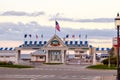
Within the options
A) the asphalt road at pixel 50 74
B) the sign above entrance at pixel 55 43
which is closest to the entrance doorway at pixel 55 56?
the sign above entrance at pixel 55 43

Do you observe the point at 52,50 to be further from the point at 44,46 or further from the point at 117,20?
the point at 117,20

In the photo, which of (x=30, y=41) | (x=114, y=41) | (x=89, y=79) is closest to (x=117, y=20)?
(x=114, y=41)

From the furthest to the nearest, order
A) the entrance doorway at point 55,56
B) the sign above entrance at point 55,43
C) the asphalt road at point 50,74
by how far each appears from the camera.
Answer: the entrance doorway at point 55,56, the sign above entrance at point 55,43, the asphalt road at point 50,74

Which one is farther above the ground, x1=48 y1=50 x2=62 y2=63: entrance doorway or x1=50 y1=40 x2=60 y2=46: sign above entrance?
x1=50 y1=40 x2=60 y2=46: sign above entrance

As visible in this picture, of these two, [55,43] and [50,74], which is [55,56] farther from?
[50,74]

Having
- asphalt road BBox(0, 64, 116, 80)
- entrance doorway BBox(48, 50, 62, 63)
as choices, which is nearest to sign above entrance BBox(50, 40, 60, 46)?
entrance doorway BBox(48, 50, 62, 63)

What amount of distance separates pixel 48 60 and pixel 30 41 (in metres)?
7.35

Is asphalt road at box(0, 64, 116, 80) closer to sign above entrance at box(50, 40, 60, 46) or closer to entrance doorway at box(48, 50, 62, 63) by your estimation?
sign above entrance at box(50, 40, 60, 46)

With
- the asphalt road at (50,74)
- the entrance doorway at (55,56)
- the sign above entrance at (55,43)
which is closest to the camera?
the asphalt road at (50,74)

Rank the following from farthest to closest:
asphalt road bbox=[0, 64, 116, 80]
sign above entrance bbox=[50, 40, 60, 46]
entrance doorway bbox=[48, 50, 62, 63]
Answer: entrance doorway bbox=[48, 50, 62, 63]
sign above entrance bbox=[50, 40, 60, 46]
asphalt road bbox=[0, 64, 116, 80]

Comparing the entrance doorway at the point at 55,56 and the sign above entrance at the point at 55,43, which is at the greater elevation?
the sign above entrance at the point at 55,43

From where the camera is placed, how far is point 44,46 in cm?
A: 9950

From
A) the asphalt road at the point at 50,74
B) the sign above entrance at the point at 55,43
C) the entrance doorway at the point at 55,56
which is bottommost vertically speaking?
the asphalt road at the point at 50,74

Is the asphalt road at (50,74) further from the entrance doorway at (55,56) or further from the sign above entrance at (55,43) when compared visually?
the entrance doorway at (55,56)
